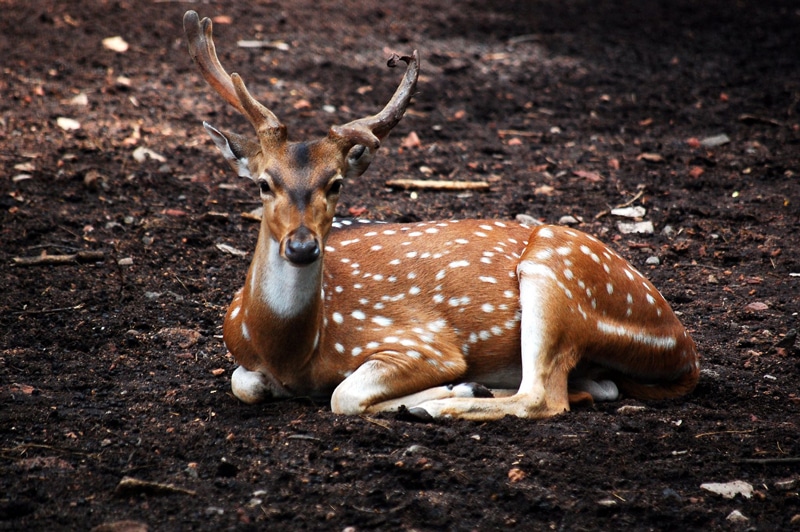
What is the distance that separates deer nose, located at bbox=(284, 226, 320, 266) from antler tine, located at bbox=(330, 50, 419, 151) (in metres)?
0.56

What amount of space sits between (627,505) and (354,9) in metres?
9.64

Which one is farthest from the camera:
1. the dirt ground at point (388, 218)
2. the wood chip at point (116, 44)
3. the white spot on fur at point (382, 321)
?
the wood chip at point (116, 44)

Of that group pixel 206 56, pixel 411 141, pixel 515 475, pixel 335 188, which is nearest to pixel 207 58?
pixel 206 56

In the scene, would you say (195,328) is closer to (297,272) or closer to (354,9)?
(297,272)

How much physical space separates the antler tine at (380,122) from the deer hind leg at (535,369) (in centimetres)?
109

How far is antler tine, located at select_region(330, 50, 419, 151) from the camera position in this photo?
15.0 feet

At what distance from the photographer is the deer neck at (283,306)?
15.2 feet

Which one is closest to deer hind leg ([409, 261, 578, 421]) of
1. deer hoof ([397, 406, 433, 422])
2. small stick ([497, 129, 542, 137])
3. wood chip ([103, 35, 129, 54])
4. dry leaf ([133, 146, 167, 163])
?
deer hoof ([397, 406, 433, 422])

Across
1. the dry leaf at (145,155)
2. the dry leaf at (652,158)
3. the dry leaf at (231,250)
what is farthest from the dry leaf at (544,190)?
the dry leaf at (145,155)

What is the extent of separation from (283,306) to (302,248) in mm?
518

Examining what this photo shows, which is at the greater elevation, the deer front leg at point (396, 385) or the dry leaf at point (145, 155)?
the deer front leg at point (396, 385)

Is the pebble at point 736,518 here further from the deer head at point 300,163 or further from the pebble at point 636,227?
the pebble at point 636,227

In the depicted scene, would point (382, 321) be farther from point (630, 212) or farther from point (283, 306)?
point (630, 212)

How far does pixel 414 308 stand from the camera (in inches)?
205
